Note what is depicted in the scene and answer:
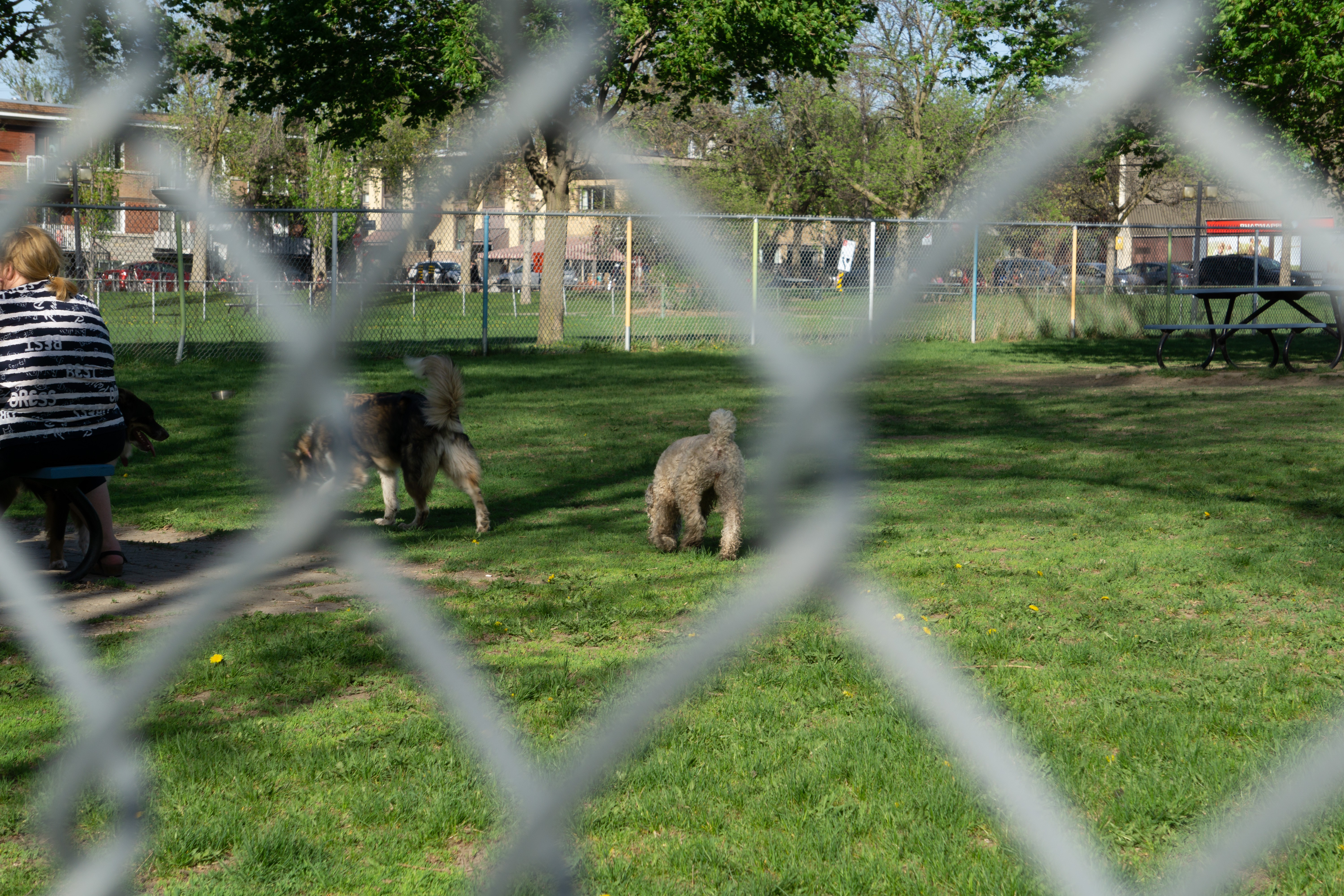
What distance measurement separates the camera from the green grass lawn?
108 inches

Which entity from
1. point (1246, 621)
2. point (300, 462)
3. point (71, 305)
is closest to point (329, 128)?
point (71, 305)

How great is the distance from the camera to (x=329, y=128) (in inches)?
167

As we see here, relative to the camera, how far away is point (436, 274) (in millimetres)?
2072

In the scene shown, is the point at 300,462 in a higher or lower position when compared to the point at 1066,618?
higher

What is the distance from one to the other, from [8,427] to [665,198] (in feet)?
13.3

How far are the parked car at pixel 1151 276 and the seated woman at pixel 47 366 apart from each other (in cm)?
2174

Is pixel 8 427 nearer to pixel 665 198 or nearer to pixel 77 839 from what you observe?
pixel 77 839

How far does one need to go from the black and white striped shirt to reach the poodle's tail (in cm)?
265

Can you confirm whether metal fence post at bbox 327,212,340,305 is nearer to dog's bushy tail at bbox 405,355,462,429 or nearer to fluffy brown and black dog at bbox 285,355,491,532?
dog's bushy tail at bbox 405,355,462,429

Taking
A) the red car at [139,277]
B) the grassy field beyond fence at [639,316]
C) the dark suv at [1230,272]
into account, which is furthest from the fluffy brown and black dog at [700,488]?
the dark suv at [1230,272]

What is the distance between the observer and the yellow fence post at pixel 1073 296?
2180 cm

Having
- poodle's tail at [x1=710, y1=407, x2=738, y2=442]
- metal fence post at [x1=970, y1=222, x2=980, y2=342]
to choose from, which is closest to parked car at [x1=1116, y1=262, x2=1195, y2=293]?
poodle's tail at [x1=710, y1=407, x2=738, y2=442]

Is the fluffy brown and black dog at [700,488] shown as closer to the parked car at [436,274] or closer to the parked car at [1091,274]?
the parked car at [436,274]

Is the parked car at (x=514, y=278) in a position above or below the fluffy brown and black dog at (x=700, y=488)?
above
